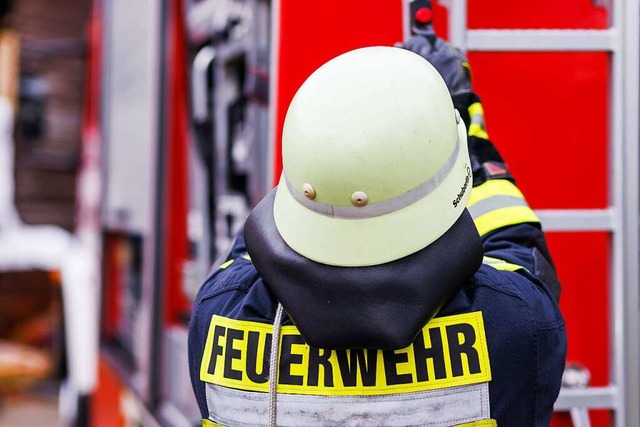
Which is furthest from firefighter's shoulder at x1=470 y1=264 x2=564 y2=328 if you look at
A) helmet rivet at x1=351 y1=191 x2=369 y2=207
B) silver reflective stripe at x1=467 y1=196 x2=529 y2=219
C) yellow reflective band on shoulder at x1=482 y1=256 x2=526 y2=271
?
helmet rivet at x1=351 y1=191 x2=369 y2=207

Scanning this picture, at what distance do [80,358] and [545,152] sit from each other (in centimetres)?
301

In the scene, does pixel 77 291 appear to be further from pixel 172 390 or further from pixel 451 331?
pixel 451 331

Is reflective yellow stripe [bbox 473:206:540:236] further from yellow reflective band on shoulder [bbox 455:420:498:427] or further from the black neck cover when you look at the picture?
yellow reflective band on shoulder [bbox 455:420:498:427]

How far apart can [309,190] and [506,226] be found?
0.42m

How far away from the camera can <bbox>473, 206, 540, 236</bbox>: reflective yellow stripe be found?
1.36 metres

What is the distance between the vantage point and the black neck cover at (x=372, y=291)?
1.09 metres

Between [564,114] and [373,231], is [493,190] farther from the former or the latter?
[564,114]

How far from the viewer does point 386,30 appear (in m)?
1.81

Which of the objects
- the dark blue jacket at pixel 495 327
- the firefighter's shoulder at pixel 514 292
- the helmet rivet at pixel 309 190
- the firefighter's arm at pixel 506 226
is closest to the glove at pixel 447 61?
the firefighter's arm at pixel 506 226

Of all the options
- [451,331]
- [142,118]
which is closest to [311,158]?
[451,331]

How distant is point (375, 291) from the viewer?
3.59ft

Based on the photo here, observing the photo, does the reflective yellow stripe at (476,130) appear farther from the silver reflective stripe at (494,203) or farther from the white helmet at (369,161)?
the white helmet at (369,161)

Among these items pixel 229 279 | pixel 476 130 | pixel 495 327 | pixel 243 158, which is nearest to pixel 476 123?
pixel 476 130

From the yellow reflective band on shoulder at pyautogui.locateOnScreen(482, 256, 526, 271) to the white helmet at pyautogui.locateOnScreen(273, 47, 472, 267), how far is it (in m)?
0.17
